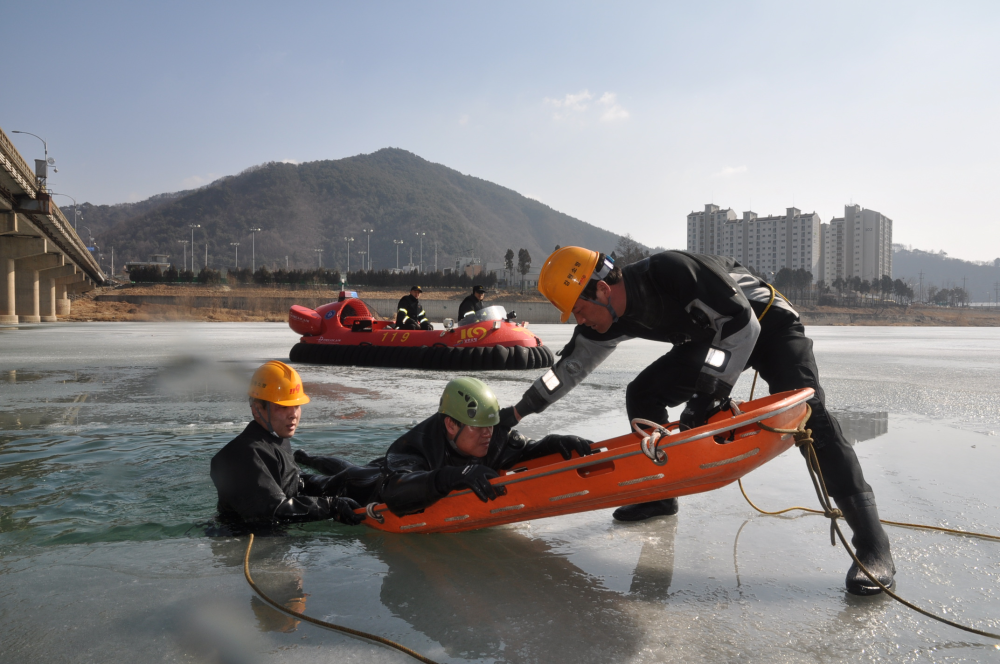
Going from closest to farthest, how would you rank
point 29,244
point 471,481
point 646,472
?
1. point 646,472
2. point 471,481
3. point 29,244

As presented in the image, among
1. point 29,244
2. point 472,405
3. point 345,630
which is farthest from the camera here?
point 29,244

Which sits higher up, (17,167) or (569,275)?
(17,167)

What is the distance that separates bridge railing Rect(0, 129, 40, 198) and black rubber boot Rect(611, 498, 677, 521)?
62.4 feet

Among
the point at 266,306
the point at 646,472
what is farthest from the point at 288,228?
the point at 646,472

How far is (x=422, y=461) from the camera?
A: 2.91m

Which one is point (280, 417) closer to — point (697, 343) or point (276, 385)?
point (276, 385)

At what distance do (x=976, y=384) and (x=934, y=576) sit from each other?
7.24m

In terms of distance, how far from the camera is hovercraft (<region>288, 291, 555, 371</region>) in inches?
413

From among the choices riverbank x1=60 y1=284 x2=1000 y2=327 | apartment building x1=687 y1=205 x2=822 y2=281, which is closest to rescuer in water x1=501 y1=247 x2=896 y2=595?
riverbank x1=60 y1=284 x2=1000 y2=327

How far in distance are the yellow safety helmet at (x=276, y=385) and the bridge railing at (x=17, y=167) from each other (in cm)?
1769

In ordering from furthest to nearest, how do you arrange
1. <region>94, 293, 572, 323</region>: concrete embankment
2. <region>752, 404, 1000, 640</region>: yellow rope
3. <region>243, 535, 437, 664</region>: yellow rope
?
<region>94, 293, 572, 323</region>: concrete embankment
<region>752, 404, 1000, 640</region>: yellow rope
<region>243, 535, 437, 664</region>: yellow rope

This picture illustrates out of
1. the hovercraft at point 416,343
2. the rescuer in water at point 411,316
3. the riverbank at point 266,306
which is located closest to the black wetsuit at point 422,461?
the hovercraft at point 416,343

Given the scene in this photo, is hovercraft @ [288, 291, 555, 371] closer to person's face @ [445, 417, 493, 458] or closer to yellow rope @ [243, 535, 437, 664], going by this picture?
person's face @ [445, 417, 493, 458]

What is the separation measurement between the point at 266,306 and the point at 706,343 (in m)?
54.0
